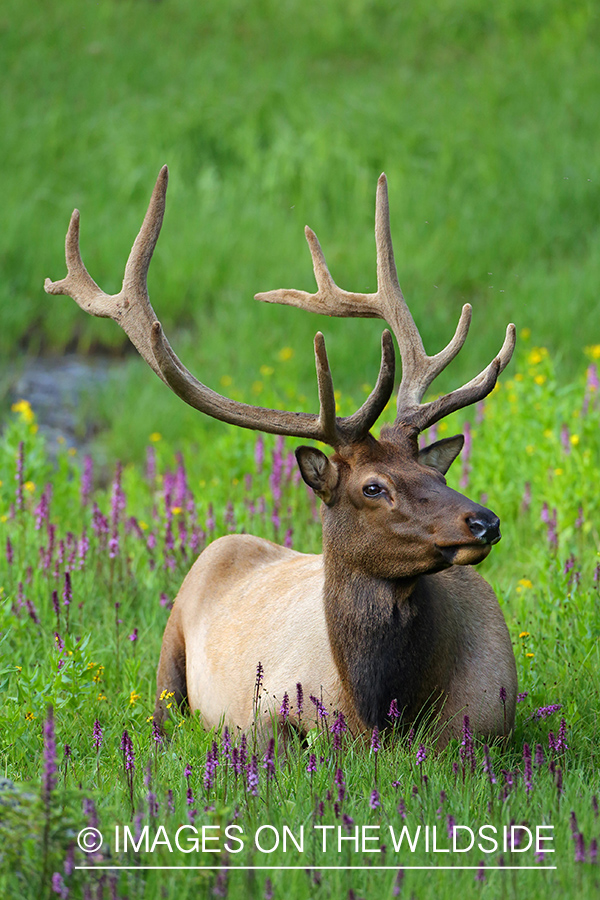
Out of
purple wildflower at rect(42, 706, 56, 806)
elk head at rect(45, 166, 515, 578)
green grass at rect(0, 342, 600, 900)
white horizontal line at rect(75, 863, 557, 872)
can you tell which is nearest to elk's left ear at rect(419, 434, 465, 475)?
elk head at rect(45, 166, 515, 578)

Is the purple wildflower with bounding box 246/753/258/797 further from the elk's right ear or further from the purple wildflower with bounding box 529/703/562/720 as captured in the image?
the purple wildflower with bounding box 529/703/562/720

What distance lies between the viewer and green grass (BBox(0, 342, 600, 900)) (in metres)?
2.79

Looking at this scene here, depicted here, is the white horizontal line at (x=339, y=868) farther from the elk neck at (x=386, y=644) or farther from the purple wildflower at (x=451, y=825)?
the elk neck at (x=386, y=644)

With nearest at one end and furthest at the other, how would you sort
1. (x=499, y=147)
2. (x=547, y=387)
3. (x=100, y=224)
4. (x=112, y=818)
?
(x=112, y=818), (x=547, y=387), (x=100, y=224), (x=499, y=147)

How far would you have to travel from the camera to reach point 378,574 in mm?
4113

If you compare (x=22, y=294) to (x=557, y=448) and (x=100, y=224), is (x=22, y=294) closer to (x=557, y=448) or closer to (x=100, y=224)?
(x=100, y=224)

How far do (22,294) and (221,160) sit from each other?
4122 millimetres

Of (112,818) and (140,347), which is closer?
(112,818)

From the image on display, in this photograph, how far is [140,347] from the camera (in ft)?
16.0

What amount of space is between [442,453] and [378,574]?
2.42 ft

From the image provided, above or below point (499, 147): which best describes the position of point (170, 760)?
below

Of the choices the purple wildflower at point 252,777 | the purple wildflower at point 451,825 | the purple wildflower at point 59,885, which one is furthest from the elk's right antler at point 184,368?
the purple wildflower at point 59,885

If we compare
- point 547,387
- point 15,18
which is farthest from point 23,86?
point 547,387

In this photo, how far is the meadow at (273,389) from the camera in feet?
9.98
